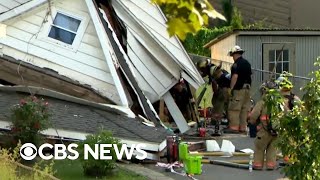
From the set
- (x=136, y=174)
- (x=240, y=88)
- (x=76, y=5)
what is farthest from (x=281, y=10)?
(x=136, y=174)

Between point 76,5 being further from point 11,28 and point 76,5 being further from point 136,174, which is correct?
point 136,174

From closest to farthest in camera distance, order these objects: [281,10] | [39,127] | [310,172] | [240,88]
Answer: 1. [310,172]
2. [39,127]
3. [240,88]
4. [281,10]

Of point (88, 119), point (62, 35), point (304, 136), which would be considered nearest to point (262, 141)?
point (88, 119)

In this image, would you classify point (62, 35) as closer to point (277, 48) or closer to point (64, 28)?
point (64, 28)

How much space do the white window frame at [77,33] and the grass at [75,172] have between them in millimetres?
2991

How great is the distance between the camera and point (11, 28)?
41.6 feet

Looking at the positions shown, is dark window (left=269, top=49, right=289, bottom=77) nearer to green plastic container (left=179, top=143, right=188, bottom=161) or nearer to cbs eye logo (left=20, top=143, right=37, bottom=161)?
green plastic container (left=179, top=143, right=188, bottom=161)

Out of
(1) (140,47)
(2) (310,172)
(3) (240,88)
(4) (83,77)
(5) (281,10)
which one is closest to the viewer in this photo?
(2) (310,172)

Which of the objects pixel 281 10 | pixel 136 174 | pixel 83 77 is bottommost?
pixel 136 174

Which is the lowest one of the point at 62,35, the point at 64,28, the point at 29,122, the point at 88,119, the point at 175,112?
the point at 29,122

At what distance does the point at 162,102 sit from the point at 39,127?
6.37 m

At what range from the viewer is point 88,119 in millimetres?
11281

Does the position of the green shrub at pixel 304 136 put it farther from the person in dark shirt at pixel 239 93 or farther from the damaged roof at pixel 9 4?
Answer: the person in dark shirt at pixel 239 93

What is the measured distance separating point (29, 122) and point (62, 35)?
3082 millimetres
